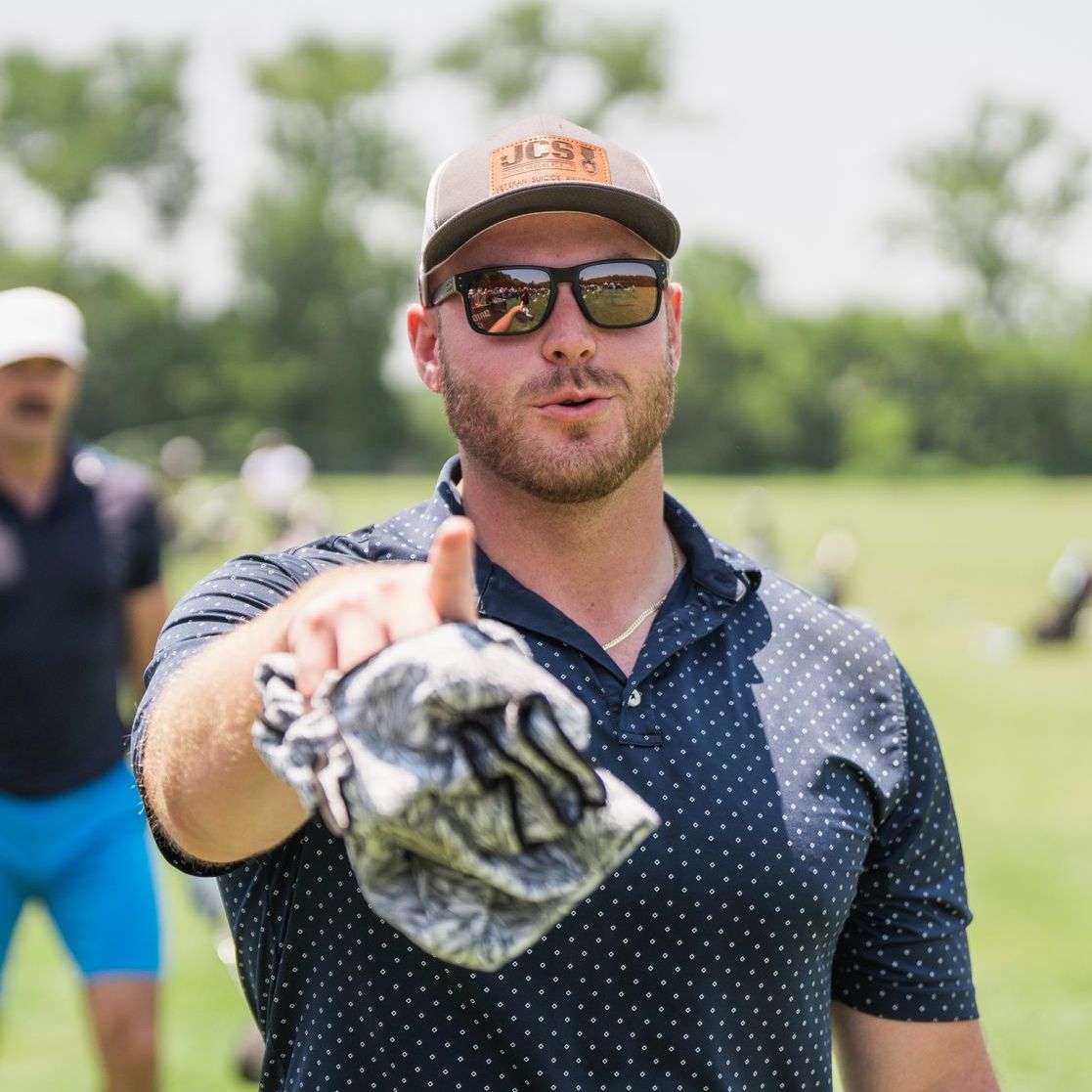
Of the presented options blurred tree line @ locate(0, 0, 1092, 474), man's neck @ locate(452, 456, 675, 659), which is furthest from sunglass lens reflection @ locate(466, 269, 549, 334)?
blurred tree line @ locate(0, 0, 1092, 474)

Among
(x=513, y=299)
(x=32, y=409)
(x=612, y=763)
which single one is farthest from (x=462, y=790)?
(x=32, y=409)

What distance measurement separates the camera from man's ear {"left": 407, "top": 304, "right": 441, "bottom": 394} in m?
2.52

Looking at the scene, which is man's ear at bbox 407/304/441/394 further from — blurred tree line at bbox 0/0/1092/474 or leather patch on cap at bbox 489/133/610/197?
blurred tree line at bbox 0/0/1092/474

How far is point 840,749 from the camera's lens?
2.31 m

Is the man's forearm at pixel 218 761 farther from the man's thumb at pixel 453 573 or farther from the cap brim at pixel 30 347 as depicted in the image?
the cap brim at pixel 30 347

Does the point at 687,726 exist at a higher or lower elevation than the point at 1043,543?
higher

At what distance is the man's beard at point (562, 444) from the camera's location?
7.52ft

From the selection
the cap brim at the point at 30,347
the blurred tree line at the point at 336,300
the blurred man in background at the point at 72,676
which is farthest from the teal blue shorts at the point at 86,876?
the blurred tree line at the point at 336,300

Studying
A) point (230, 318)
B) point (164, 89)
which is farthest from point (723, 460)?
point (164, 89)

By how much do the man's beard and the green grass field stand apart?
307 centimetres

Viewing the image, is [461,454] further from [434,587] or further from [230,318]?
[230,318]

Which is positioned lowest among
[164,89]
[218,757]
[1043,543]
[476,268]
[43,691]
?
[1043,543]

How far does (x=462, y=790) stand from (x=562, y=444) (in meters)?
1.04

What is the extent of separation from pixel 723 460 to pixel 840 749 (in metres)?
60.8
